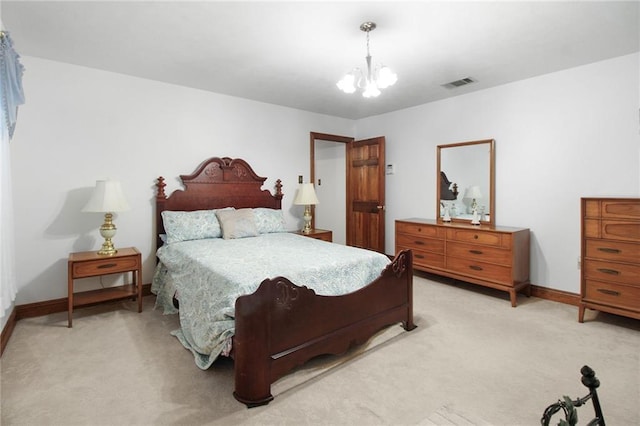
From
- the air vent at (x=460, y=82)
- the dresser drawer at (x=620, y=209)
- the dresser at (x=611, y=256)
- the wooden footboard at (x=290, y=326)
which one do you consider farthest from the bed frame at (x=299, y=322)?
the air vent at (x=460, y=82)

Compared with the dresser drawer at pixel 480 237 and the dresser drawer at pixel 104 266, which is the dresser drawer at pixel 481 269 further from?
the dresser drawer at pixel 104 266

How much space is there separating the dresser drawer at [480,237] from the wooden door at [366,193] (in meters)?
1.39

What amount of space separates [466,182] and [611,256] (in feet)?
5.68

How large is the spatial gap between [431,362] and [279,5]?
2588 mm

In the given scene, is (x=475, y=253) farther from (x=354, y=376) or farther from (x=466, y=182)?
(x=354, y=376)

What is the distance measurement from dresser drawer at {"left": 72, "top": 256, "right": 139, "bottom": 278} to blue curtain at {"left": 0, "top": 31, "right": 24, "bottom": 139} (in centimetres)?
Result: 122

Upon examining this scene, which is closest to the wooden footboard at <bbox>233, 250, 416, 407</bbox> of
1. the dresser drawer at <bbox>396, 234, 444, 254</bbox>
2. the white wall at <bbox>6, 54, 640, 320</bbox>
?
the dresser drawer at <bbox>396, 234, 444, 254</bbox>

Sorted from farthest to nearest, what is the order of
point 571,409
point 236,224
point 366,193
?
point 366,193 < point 236,224 < point 571,409

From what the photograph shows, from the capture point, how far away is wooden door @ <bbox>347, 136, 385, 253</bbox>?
506cm

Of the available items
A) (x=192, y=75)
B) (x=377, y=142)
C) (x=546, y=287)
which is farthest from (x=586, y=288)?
(x=192, y=75)

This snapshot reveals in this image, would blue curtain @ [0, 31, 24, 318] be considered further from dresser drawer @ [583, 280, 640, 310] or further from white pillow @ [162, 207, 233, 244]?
dresser drawer @ [583, 280, 640, 310]

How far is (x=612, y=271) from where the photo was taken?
2.78 m

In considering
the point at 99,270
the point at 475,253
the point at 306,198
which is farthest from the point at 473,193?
the point at 99,270

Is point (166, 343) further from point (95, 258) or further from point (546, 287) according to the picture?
point (546, 287)
